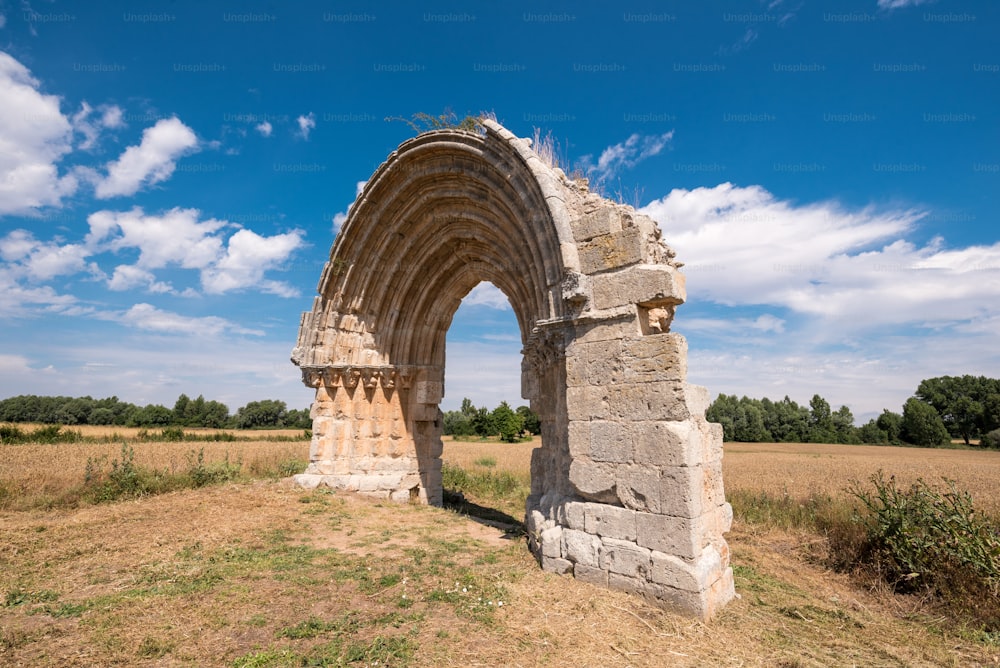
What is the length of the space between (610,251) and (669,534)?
3072 mm

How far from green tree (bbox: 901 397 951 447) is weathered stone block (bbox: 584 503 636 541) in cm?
4706

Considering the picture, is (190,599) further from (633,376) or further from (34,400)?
(34,400)

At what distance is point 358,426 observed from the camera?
1032cm

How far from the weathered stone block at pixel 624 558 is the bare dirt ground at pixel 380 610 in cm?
26

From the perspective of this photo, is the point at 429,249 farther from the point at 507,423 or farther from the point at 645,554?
the point at 507,423

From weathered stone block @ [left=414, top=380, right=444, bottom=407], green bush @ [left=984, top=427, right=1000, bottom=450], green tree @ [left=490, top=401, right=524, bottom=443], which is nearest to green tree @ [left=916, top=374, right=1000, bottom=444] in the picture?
green bush @ [left=984, top=427, right=1000, bottom=450]

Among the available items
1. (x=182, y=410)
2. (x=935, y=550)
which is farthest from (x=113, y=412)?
(x=935, y=550)

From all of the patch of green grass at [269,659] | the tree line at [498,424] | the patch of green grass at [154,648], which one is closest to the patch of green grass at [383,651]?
the patch of green grass at [269,659]

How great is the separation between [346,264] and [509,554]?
278 inches

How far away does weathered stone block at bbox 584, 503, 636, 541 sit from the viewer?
16.2 feet

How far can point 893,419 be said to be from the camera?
42.6 m

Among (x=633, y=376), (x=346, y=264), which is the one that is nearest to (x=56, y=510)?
(x=346, y=264)

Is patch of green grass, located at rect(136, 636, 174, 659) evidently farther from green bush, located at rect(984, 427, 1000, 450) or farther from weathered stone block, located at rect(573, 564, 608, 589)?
green bush, located at rect(984, 427, 1000, 450)

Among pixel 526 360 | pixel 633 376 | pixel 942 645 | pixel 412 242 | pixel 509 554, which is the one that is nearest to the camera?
pixel 942 645
